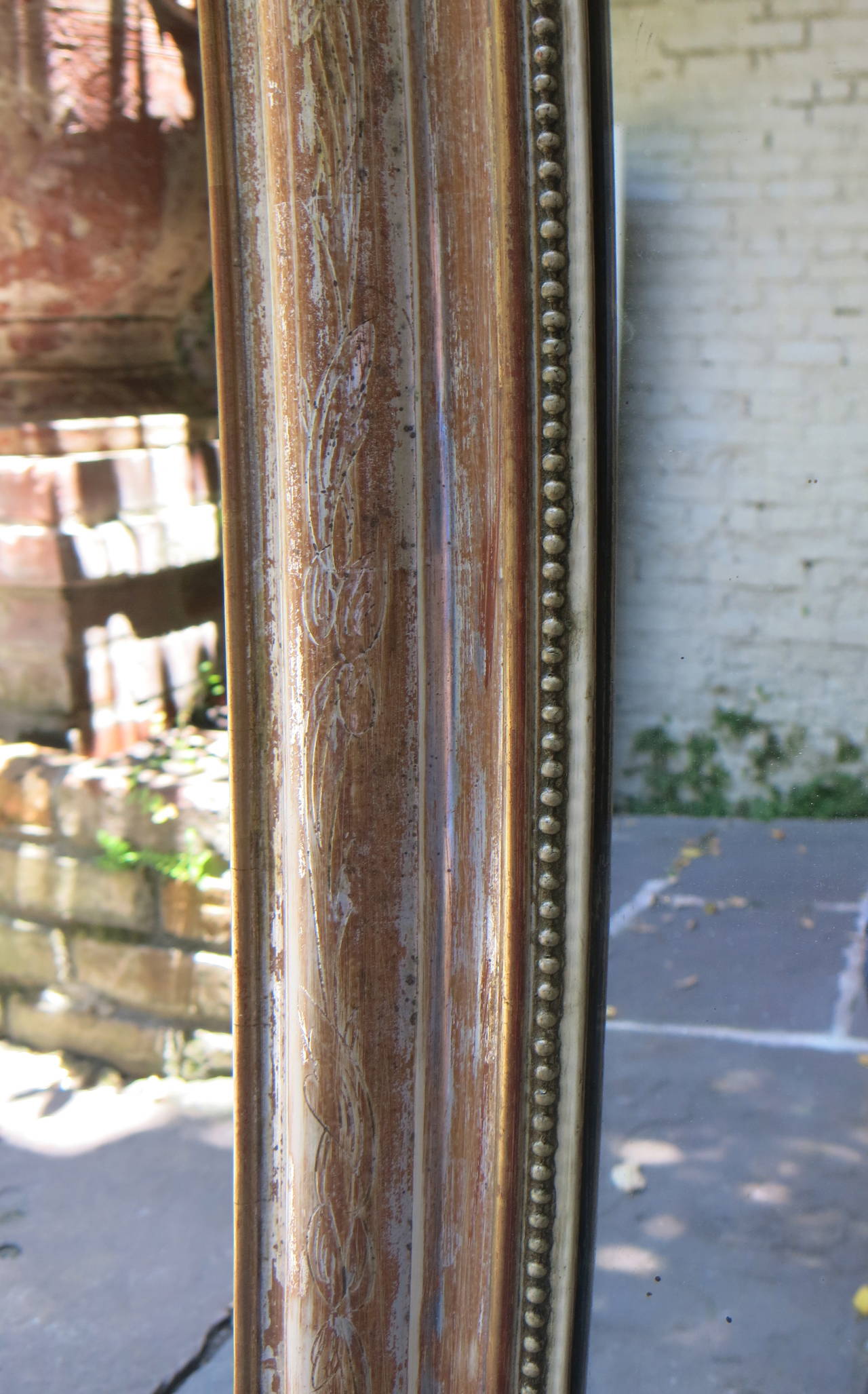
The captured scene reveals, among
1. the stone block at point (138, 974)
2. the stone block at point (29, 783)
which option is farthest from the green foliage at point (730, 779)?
the stone block at point (29, 783)

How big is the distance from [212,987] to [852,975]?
77.6 inches

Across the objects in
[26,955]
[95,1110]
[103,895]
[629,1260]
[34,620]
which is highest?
[34,620]

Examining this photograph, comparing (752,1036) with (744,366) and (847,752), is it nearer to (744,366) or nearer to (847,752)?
(847,752)

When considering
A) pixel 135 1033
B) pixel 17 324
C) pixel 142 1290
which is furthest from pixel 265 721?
pixel 17 324

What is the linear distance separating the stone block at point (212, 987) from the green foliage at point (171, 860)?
0.56ft

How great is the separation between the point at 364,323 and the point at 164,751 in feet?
7.12

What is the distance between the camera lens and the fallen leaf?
79cm

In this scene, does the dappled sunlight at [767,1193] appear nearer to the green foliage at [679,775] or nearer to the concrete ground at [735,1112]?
the concrete ground at [735,1112]

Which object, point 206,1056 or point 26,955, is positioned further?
point 26,955

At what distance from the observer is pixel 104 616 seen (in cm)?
274

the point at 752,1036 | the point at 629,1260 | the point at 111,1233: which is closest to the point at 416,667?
the point at 752,1036

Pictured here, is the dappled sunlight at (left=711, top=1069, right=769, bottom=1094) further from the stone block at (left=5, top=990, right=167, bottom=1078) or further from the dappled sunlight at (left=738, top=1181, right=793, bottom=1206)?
the stone block at (left=5, top=990, right=167, bottom=1078)

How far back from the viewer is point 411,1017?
2.48 feet

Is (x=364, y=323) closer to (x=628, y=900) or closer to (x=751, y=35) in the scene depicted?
(x=751, y=35)
